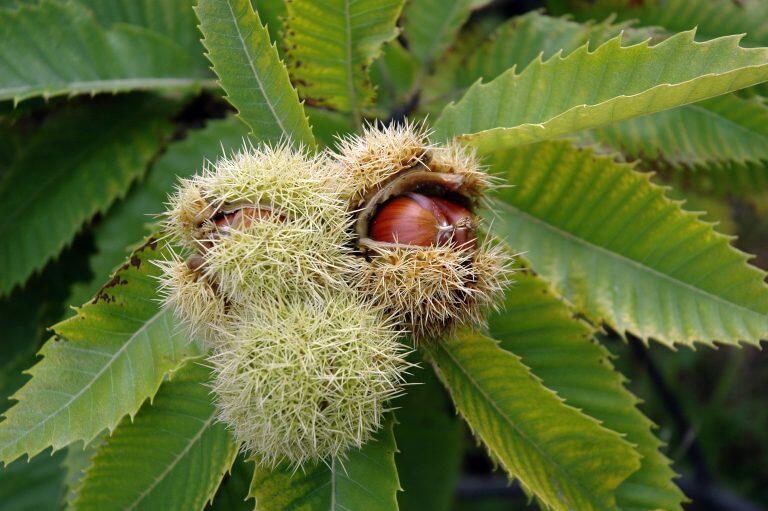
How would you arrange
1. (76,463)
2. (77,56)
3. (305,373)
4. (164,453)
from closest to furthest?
(305,373), (164,453), (76,463), (77,56)

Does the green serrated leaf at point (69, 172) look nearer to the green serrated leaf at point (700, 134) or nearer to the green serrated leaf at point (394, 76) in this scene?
the green serrated leaf at point (394, 76)

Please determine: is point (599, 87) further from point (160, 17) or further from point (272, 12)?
point (160, 17)

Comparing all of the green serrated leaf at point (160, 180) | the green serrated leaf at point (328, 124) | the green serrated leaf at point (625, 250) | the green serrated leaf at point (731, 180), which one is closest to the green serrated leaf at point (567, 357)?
the green serrated leaf at point (625, 250)

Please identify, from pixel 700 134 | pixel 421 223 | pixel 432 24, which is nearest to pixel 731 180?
pixel 700 134

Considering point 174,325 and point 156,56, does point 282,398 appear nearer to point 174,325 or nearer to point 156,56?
point 174,325

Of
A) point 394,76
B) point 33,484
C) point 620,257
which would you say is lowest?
point 33,484

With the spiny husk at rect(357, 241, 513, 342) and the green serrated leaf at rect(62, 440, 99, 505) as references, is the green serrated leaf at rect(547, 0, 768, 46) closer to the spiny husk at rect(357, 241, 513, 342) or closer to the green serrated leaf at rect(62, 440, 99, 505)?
the spiny husk at rect(357, 241, 513, 342)

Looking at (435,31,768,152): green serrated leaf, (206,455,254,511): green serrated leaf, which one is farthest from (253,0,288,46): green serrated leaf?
(206,455,254,511): green serrated leaf
